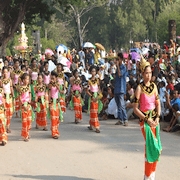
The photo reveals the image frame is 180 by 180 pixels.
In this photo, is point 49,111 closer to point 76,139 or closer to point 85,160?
point 76,139

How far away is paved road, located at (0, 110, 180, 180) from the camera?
726 centimetres

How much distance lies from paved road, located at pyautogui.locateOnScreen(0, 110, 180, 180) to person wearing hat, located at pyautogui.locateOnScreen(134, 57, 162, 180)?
2.29 feet

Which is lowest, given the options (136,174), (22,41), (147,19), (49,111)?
(136,174)

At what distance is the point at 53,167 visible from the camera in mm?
7711

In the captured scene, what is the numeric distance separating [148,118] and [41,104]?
5.57 meters

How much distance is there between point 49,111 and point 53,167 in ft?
9.80

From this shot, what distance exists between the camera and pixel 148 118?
6457 mm

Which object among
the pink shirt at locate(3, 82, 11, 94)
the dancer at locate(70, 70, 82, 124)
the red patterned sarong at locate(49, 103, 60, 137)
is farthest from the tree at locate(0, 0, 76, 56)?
the red patterned sarong at locate(49, 103, 60, 137)

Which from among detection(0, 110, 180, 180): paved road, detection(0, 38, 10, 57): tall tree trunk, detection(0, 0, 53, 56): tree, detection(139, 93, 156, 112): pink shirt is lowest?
detection(0, 110, 180, 180): paved road

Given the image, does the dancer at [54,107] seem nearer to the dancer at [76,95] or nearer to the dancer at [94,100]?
the dancer at [94,100]

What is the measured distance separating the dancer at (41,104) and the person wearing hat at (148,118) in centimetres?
524

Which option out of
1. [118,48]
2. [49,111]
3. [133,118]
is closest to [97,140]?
[49,111]

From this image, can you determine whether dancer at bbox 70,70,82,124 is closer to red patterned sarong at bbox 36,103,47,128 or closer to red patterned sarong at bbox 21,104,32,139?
red patterned sarong at bbox 36,103,47,128

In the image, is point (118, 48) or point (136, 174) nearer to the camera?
point (136, 174)
